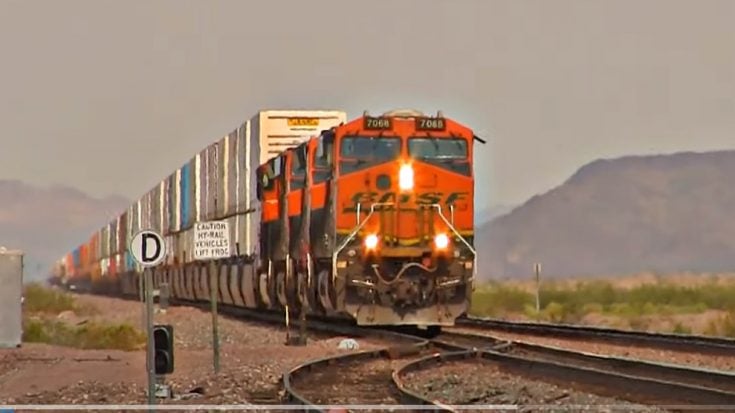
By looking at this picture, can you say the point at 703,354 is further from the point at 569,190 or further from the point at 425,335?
the point at 569,190

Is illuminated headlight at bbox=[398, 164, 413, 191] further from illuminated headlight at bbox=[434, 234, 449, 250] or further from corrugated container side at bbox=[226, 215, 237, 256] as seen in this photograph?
corrugated container side at bbox=[226, 215, 237, 256]

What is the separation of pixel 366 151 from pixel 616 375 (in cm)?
912

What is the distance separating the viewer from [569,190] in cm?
17950

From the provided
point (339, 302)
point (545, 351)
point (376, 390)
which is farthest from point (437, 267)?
point (376, 390)

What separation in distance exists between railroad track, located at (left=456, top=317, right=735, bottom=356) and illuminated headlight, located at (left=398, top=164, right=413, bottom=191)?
4.16 meters

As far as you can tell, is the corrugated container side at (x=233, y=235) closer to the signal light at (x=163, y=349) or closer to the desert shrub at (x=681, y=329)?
the desert shrub at (x=681, y=329)

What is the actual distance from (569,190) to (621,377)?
167513 mm

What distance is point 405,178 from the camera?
864 inches

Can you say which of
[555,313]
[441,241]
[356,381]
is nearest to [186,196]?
[555,313]

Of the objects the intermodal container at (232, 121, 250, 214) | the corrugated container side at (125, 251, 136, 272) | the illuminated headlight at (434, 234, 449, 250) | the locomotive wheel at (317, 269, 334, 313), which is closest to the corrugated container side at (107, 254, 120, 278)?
the corrugated container side at (125, 251, 136, 272)

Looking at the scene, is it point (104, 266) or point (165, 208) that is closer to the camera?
A: point (165, 208)

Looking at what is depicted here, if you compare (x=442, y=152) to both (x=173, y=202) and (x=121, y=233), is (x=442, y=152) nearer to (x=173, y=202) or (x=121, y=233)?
(x=173, y=202)

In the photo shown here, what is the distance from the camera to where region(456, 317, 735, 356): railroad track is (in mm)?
19344

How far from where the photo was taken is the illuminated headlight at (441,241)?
71.6ft
